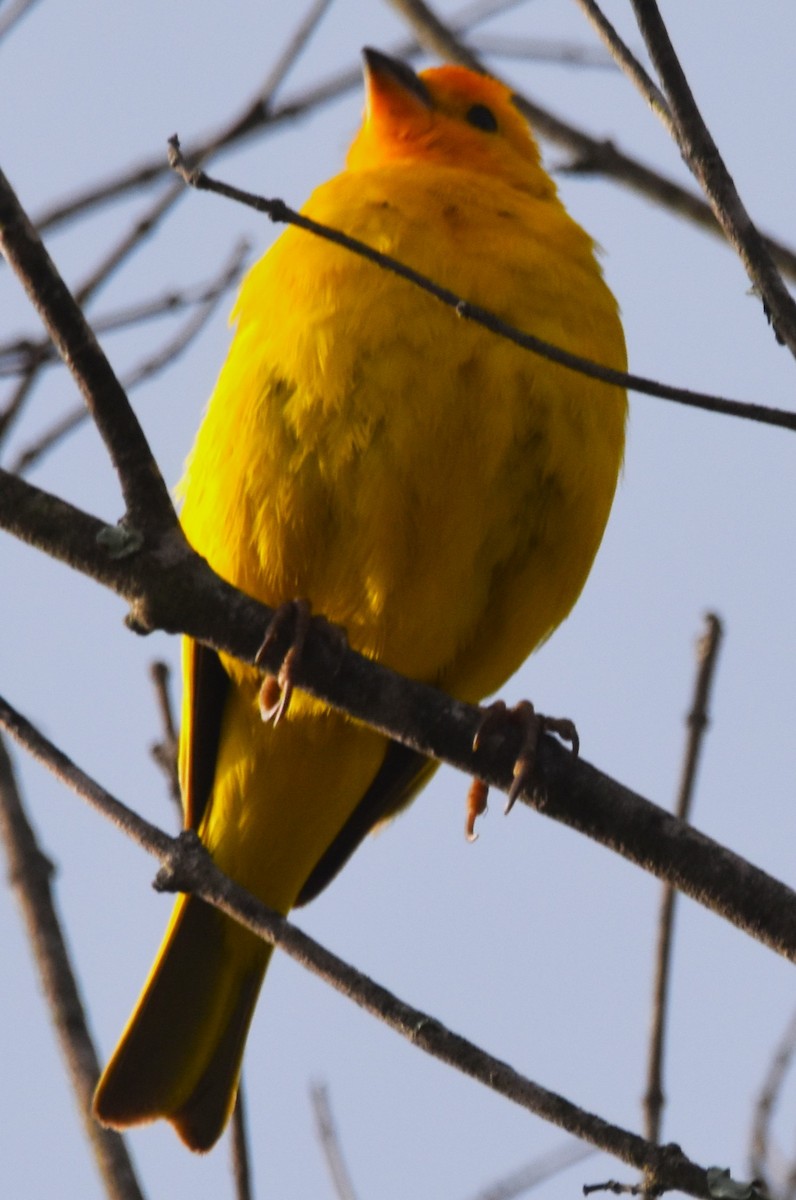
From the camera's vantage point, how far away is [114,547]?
2881 mm

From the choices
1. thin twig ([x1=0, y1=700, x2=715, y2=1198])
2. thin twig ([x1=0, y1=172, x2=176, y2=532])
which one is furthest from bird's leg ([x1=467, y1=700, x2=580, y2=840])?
thin twig ([x1=0, y1=172, x2=176, y2=532])

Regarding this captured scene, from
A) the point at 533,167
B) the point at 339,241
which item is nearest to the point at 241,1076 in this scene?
the point at 339,241

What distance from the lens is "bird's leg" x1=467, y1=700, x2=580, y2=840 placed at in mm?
2996

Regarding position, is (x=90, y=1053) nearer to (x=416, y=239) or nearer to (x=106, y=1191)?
(x=106, y=1191)

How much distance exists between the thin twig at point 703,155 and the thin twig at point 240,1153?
201cm

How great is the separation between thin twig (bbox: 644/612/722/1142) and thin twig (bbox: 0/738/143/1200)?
45.5 inches

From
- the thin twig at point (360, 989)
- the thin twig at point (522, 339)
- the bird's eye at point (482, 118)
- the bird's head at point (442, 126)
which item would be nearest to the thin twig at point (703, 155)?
the thin twig at point (522, 339)

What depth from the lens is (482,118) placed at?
5.62 metres

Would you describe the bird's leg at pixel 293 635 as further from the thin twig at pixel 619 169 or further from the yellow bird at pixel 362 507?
the thin twig at pixel 619 169

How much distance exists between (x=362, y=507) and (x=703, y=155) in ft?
5.29

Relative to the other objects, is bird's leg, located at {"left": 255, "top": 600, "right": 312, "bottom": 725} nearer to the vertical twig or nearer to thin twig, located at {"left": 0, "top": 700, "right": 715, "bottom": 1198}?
thin twig, located at {"left": 0, "top": 700, "right": 715, "bottom": 1198}

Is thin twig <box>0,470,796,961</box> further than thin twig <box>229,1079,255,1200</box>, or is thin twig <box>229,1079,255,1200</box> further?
thin twig <box>229,1079,255,1200</box>

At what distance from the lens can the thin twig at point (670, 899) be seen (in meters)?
3.47

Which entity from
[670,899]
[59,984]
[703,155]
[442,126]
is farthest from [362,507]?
[442,126]
